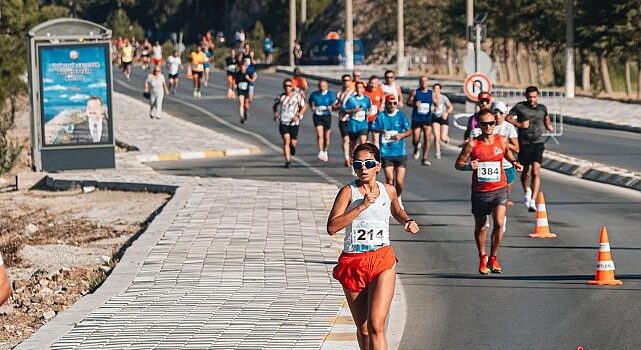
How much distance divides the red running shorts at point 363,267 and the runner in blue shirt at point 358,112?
1717cm

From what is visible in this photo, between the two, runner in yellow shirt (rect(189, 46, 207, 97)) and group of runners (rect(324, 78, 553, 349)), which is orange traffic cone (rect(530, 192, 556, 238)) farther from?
runner in yellow shirt (rect(189, 46, 207, 97))

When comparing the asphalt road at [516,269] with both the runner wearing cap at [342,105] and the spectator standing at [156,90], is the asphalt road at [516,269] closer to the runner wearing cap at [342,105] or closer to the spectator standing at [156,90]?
the runner wearing cap at [342,105]

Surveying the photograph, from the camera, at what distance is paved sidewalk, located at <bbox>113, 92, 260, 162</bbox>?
112ft

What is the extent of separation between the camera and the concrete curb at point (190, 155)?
111ft

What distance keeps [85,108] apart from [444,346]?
20.3m

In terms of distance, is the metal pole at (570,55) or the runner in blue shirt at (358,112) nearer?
the runner in blue shirt at (358,112)

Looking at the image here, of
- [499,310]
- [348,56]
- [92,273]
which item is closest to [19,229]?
[92,273]

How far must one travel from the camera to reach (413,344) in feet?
38.6

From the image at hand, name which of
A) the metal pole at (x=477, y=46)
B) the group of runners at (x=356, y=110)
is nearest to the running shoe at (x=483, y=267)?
the group of runners at (x=356, y=110)

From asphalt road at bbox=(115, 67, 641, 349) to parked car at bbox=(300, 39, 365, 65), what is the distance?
5336 cm

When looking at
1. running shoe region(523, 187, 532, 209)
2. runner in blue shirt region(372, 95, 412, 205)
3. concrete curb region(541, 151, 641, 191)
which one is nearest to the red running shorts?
running shoe region(523, 187, 532, 209)

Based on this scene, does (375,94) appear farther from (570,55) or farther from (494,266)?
(570,55)

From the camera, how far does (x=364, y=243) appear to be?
1024cm

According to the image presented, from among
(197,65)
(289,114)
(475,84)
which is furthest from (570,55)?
(289,114)
